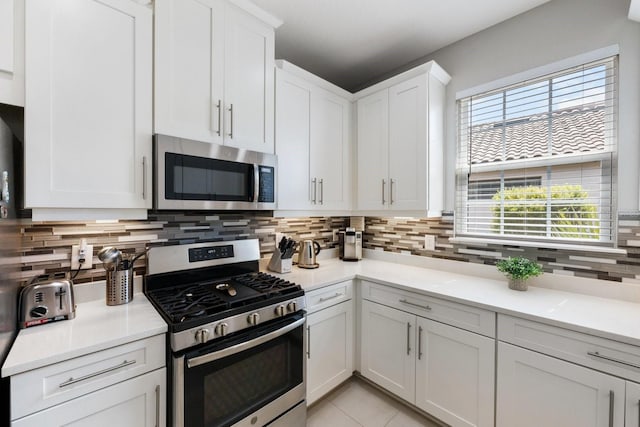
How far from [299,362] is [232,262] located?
798mm

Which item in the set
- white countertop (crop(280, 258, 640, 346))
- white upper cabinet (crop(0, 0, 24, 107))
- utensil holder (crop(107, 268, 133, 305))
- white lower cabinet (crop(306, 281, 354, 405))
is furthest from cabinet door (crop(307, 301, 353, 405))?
white upper cabinet (crop(0, 0, 24, 107))

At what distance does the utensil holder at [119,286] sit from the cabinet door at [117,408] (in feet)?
1.54

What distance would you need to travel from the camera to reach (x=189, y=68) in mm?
1516

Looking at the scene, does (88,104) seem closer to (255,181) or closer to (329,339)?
(255,181)

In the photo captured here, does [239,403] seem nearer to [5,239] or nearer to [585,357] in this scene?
[5,239]

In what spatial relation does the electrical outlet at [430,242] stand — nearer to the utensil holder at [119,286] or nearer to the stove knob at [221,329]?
the stove knob at [221,329]

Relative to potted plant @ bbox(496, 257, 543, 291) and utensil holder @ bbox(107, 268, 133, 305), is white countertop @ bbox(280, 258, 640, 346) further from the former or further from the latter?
utensil holder @ bbox(107, 268, 133, 305)

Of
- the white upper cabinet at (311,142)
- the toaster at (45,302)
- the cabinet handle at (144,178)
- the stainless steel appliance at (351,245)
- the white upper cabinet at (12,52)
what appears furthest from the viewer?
the stainless steel appliance at (351,245)

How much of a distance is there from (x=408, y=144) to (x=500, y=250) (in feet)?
3.36

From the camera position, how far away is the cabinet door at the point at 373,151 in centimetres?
232

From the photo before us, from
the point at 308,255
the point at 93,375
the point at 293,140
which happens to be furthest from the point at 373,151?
the point at 93,375

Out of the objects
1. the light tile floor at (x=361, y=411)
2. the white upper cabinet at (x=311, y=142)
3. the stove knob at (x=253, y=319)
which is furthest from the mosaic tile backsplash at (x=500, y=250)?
the stove knob at (x=253, y=319)

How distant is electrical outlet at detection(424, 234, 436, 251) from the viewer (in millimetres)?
2346

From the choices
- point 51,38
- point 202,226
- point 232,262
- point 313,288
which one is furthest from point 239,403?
point 51,38
